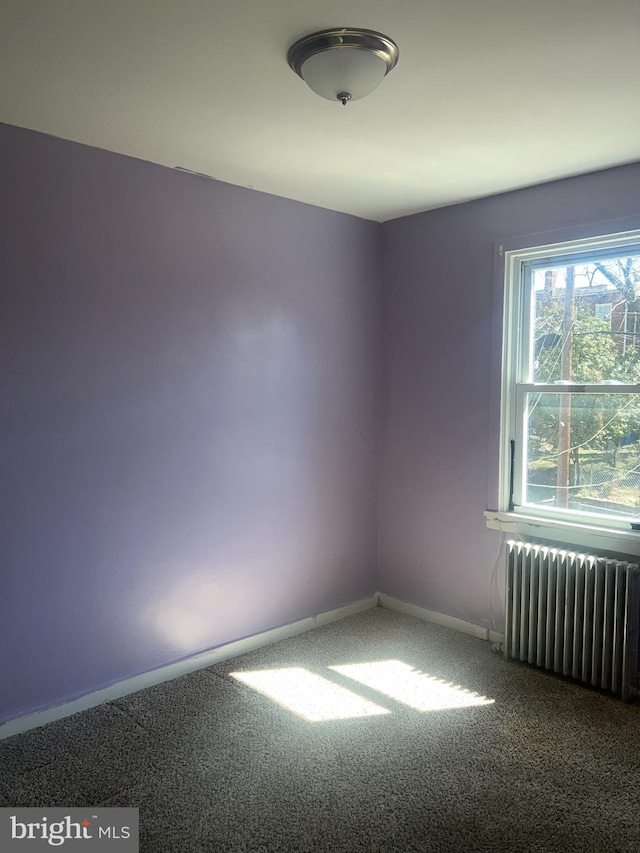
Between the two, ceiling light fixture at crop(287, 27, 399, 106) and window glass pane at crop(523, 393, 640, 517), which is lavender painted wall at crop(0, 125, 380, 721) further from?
ceiling light fixture at crop(287, 27, 399, 106)

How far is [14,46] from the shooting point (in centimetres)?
194

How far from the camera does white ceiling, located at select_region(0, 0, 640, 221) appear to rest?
1782mm

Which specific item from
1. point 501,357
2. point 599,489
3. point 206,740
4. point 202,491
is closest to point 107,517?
point 202,491

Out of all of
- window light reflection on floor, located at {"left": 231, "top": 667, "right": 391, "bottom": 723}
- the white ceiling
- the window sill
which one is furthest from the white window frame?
window light reflection on floor, located at {"left": 231, "top": 667, "right": 391, "bottom": 723}

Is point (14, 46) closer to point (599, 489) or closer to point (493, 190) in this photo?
point (493, 190)

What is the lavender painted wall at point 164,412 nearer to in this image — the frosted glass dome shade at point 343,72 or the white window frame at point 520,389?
the white window frame at point 520,389

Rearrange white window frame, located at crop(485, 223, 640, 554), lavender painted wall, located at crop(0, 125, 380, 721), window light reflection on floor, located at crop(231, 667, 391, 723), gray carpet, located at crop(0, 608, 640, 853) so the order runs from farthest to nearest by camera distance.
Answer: white window frame, located at crop(485, 223, 640, 554) → window light reflection on floor, located at crop(231, 667, 391, 723) → lavender painted wall, located at crop(0, 125, 380, 721) → gray carpet, located at crop(0, 608, 640, 853)

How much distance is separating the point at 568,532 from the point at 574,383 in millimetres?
754

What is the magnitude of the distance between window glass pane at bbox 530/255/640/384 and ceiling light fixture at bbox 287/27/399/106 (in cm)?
170

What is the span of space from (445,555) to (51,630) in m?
2.17

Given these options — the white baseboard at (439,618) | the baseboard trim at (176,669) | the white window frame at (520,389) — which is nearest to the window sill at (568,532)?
the white window frame at (520,389)

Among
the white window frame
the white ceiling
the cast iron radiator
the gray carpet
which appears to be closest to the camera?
the white ceiling

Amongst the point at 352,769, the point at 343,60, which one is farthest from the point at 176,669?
the point at 343,60

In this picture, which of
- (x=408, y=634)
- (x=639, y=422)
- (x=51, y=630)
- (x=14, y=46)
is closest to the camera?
(x=14, y=46)
